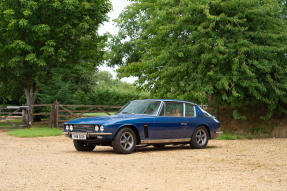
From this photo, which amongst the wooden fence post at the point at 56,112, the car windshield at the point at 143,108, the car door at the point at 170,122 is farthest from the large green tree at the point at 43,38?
the car door at the point at 170,122

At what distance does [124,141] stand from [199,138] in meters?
3.22

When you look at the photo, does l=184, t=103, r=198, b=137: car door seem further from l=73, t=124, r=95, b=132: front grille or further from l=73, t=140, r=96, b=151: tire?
l=73, t=124, r=95, b=132: front grille

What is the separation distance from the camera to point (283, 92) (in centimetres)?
1795

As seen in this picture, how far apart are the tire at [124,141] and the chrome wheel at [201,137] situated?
2799mm

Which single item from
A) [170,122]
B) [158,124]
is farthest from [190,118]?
[158,124]

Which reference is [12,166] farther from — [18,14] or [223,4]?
[18,14]

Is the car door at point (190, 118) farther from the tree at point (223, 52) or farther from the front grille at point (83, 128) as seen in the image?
the tree at point (223, 52)

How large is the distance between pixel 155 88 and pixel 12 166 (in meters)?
12.7

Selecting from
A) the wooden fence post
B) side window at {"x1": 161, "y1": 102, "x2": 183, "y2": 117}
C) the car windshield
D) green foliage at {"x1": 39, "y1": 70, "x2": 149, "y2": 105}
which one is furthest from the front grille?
the wooden fence post

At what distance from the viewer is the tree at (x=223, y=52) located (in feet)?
57.8

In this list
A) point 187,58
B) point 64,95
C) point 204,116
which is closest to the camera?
point 204,116

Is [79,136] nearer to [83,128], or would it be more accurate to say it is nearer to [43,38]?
[83,128]

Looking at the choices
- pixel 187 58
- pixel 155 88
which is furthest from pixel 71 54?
pixel 187 58

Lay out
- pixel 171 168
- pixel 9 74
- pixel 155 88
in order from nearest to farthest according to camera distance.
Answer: pixel 171 168, pixel 155 88, pixel 9 74
